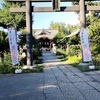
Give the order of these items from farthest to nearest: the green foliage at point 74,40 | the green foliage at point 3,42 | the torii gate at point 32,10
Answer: the green foliage at point 74,40 < the green foliage at point 3,42 < the torii gate at point 32,10

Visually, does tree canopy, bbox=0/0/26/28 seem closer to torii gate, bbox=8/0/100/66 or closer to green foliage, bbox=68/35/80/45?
green foliage, bbox=68/35/80/45

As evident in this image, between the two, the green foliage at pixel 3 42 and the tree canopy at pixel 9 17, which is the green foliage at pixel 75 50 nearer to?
the tree canopy at pixel 9 17

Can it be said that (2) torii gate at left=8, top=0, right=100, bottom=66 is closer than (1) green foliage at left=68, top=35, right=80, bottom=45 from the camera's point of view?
Yes

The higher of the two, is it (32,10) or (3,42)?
(32,10)

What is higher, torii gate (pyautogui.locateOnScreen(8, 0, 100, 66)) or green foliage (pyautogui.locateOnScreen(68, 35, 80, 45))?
torii gate (pyautogui.locateOnScreen(8, 0, 100, 66))

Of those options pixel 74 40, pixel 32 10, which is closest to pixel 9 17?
pixel 74 40

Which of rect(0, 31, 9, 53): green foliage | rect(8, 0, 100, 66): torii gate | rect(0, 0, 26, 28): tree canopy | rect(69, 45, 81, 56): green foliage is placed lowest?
rect(69, 45, 81, 56): green foliage

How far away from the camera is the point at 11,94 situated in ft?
22.6

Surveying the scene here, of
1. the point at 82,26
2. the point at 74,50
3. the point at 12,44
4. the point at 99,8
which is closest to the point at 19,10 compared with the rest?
the point at 12,44

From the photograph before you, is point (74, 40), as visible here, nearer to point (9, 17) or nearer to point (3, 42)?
point (9, 17)

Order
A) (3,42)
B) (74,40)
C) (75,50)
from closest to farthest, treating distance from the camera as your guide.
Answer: (3,42), (75,50), (74,40)

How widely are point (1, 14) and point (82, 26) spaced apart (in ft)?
48.3

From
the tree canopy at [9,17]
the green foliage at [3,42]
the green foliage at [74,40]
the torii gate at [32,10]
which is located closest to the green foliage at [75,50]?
the green foliage at [74,40]

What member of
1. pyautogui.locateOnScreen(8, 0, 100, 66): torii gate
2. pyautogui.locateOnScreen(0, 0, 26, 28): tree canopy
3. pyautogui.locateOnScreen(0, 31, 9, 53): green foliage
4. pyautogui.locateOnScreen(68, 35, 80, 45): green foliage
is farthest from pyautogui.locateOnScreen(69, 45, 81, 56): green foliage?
pyautogui.locateOnScreen(8, 0, 100, 66): torii gate
